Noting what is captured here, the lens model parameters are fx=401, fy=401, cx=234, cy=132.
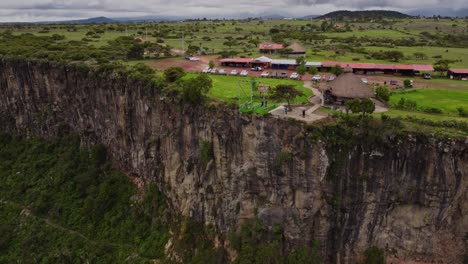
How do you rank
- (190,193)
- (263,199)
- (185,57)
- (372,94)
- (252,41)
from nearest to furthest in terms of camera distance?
(263,199) < (372,94) < (190,193) < (185,57) < (252,41)

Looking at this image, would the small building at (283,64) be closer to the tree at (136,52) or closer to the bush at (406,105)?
the tree at (136,52)

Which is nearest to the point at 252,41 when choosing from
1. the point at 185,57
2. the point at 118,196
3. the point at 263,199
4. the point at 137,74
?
the point at 185,57

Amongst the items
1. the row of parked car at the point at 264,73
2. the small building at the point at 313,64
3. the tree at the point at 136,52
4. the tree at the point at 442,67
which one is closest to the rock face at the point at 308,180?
the row of parked car at the point at 264,73

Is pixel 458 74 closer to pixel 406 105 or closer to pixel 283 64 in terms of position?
pixel 406 105

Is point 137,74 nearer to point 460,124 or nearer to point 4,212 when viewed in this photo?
point 4,212

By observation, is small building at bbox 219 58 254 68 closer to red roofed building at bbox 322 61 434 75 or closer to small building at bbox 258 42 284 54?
small building at bbox 258 42 284 54

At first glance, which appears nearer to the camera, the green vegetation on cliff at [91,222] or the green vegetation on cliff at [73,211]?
the green vegetation on cliff at [91,222]

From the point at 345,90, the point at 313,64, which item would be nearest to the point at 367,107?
the point at 345,90

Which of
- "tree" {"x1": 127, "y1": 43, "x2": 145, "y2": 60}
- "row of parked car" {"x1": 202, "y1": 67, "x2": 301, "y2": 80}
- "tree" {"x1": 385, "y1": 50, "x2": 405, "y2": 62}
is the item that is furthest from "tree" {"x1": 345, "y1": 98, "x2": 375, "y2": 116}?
"tree" {"x1": 127, "y1": 43, "x2": 145, "y2": 60}
